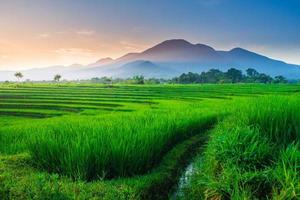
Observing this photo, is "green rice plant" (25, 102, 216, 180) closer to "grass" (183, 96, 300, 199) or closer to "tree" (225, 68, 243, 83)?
"grass" (183, 96, 300, 199)

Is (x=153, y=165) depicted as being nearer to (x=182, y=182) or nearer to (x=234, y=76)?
(x=182, y=182)

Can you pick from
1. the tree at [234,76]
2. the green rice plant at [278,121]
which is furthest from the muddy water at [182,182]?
the tree at [234,76]

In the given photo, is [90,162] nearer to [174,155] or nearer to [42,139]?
[42,139]

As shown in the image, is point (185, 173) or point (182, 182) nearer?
point (182, 182)

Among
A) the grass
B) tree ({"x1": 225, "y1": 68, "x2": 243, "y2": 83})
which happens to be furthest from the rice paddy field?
tree ({"x1": 225, "y1": 68, "x2": 243, "y2": 83})

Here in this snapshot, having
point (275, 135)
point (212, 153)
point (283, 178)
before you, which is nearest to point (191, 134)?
point (275, 135)

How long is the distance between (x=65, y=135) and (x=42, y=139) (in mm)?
513

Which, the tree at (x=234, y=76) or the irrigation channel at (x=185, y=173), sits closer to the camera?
the irrigation channel at (x=185, y=173)

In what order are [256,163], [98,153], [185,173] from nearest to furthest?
[256,163] < [98,153] < [185,173]

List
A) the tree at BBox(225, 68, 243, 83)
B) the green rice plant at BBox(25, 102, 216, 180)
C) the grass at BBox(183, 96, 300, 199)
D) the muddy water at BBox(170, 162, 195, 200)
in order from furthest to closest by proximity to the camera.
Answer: the tree at BBox(225, 68, 243, 83) → the muddy water at BBox(170, 162, 195, 200) → the green rice plant at BBox(25, 102, 216, 180) → the grass at BBox(183, 96, 300, 199)

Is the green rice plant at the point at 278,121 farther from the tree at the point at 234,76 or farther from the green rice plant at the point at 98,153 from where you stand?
the tree at the point at 234,76

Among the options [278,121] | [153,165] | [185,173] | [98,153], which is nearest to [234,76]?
[278,121]

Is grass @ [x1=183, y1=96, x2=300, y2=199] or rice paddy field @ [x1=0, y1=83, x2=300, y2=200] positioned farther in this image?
rice paddy field @ [x1=0, y1=83, x2=300, y2=200]

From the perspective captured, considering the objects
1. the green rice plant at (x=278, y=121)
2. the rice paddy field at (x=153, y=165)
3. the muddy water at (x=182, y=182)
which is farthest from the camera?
the green rice plant at (x=278, y=121)
